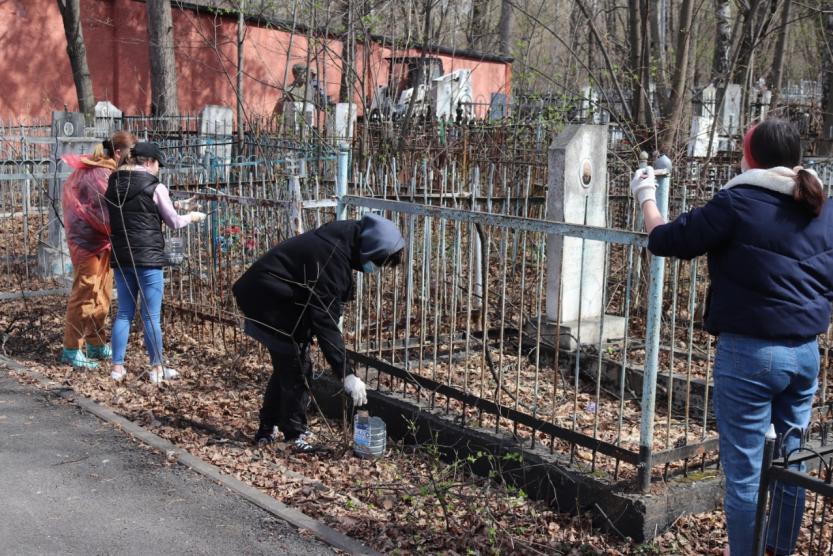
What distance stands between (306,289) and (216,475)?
1.15 m

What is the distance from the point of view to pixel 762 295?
145 inches

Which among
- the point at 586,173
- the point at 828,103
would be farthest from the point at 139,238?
the point at 828,103

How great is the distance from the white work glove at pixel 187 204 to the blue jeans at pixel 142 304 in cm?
88

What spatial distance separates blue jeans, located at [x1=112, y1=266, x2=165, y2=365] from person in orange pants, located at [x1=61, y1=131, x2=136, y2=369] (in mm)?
463

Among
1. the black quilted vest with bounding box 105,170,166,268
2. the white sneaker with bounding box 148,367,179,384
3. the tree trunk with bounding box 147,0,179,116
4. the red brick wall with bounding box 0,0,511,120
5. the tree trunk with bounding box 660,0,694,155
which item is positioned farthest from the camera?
the red brick wall with bounding box 0,0,511,120

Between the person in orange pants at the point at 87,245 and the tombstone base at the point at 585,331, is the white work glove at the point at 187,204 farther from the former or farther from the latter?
the tombstone base at the point at 585,331

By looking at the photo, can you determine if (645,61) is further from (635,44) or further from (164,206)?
(164,206)

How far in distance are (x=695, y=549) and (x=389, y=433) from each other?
7.22 ft

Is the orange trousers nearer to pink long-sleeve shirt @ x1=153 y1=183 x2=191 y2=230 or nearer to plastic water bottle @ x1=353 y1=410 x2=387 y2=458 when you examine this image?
pink long-sleeve shirt @ x1=153 y1=183 x2=191 y2=230

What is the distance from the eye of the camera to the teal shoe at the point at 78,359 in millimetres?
7598

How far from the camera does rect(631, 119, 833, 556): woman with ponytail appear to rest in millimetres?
3676

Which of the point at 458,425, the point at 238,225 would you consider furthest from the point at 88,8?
the point at 458,425

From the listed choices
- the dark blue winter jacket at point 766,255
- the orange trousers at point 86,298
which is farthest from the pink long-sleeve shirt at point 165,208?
the dark blue winter jacket at point 766,255

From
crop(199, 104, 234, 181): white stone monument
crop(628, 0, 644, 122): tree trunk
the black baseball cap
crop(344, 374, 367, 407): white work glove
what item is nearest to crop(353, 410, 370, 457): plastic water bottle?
crop(344, 374, 367, 407): white work glove
